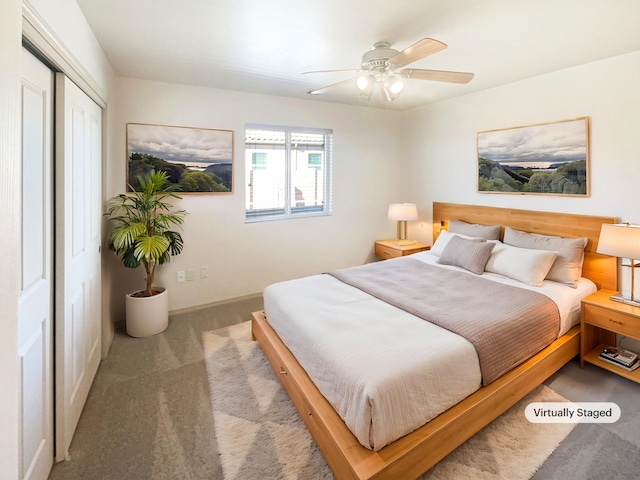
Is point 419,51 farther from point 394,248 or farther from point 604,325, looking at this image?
point 394,248

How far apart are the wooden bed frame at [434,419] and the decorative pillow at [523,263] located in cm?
44

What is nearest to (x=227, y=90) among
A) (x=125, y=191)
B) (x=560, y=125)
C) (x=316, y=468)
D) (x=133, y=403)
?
(x=125, y=191)

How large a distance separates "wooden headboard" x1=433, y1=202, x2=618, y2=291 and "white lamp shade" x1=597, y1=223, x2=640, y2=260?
366 millimetres

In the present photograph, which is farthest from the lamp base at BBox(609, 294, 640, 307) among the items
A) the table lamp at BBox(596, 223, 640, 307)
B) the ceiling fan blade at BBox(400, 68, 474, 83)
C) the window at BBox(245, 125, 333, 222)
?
the window at BBox(245, 125, 333, 222)

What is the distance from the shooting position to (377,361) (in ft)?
5.49

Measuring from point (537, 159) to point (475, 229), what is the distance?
91 cm

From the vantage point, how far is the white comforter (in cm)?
153

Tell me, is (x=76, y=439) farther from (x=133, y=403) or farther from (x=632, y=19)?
(x=632, y=19)

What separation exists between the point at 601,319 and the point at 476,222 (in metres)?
1.66

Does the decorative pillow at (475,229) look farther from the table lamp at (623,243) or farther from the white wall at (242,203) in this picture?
the white wall at (242,203)

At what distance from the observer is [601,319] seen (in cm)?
249

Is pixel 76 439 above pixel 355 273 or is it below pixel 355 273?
below

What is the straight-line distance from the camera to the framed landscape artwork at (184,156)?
11.0 feet

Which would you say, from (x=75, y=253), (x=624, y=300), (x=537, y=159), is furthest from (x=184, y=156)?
(x=624, y=300)
